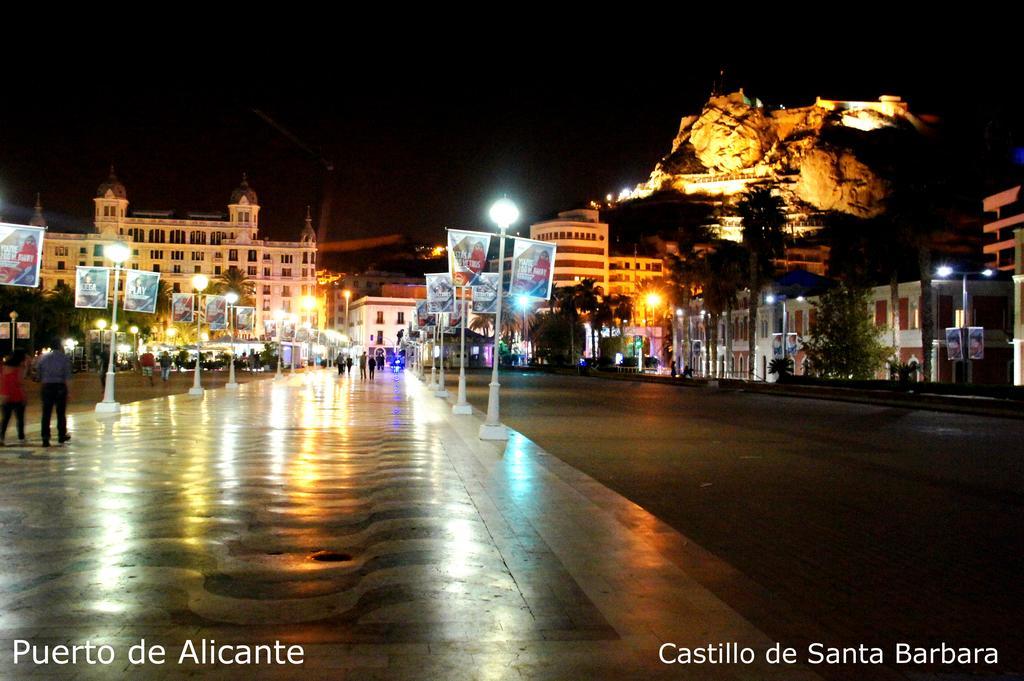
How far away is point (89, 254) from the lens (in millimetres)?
146125

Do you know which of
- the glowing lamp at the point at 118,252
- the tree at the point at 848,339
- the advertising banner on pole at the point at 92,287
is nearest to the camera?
the advertising banner on pole at the point at 92,287

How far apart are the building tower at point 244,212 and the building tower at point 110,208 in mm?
15914

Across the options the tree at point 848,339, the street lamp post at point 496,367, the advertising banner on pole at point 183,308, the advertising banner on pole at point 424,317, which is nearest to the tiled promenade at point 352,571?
the street lamp post at point 496,367

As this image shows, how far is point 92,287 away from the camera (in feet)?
97.1

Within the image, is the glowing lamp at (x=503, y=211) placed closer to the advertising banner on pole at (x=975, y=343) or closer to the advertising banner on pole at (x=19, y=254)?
the advertising banner on pole at (x=19, y=254)

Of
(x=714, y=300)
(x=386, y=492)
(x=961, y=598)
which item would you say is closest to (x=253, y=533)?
(x=386, y=492)

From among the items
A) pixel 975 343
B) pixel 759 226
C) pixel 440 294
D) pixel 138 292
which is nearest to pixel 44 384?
pixel 138 292

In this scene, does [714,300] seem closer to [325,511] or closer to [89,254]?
[325,511]

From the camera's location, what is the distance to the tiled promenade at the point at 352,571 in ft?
19.1

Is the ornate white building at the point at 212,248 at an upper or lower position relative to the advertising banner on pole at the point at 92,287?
upper

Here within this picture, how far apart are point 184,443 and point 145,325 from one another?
83375 mm

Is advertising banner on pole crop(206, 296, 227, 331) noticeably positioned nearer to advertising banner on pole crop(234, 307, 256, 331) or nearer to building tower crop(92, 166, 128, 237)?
advertising banner on pole crop(234, 307, 256, 331)

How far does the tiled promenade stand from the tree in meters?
43.2

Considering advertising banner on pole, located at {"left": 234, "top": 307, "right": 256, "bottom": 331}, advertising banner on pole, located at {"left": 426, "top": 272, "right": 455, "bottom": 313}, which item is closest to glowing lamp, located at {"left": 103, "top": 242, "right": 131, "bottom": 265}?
advertising banner on pole, located at {"left": 426, "top": 272, "right": 455, "bottom": 313}
